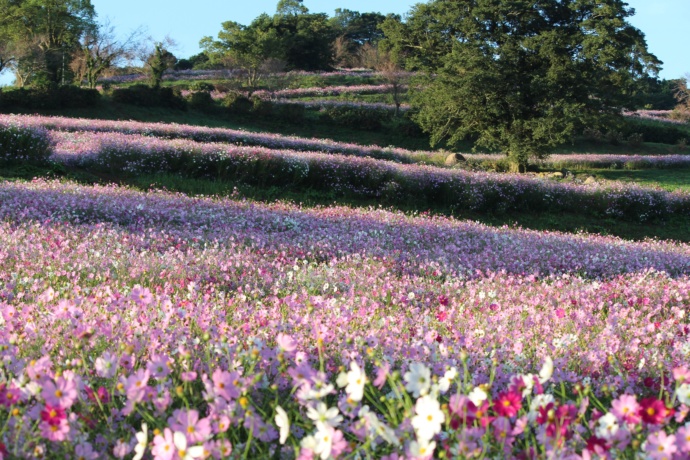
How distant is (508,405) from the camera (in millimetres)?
1937

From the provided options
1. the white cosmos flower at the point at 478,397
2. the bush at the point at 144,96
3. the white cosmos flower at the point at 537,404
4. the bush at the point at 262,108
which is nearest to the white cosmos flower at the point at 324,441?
the white cosmos flower at the point at 478,397

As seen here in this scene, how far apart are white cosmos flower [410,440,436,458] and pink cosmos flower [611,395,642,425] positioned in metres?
0.67

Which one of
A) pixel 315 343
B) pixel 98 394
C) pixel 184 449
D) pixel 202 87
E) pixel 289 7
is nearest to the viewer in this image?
pixel 184 449

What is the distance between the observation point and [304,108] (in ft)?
138

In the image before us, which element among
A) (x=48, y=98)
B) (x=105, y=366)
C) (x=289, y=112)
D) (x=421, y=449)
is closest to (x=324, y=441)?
(x=421, y=449)

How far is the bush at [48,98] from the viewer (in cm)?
3156

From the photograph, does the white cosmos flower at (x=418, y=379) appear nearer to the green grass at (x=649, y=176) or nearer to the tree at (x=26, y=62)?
the green grass at (x=649, y=176)

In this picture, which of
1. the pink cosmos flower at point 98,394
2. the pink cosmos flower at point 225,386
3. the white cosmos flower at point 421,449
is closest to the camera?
the white cosmos flower at point 421,449

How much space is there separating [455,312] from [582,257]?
5.01 meters

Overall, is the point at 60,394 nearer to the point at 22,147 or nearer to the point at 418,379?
the point at 418,379

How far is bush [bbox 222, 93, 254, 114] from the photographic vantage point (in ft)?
Answer: 130

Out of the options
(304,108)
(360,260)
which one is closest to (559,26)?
(304,108)

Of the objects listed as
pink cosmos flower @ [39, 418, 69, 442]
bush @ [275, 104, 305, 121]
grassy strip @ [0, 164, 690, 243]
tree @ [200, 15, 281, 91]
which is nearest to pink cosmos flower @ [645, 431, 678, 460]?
pink cosmos flower @ [39, 418, 69, 442]

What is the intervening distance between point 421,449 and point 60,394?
3.92 feet
